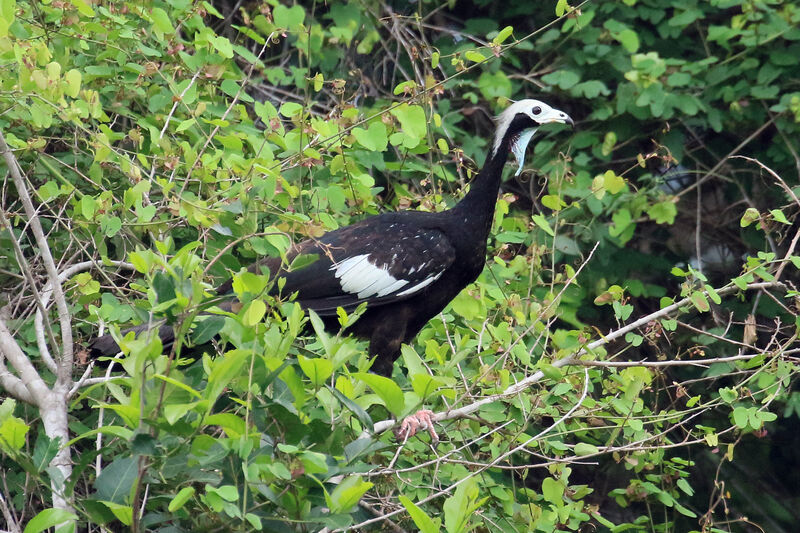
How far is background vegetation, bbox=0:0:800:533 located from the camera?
85.9 inches

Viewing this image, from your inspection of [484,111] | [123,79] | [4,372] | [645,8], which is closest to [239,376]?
[4,372]

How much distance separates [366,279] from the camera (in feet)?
12.6

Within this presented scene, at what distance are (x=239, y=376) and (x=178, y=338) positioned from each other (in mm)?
194

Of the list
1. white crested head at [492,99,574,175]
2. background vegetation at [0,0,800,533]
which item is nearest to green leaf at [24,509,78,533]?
background vegetation at [0,0,800,533]

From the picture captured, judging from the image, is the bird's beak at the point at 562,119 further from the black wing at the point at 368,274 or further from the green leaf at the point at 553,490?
the green leaf at the point at 553,490

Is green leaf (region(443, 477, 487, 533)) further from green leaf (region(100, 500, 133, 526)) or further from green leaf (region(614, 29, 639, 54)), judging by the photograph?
green leaf (region(614, 29, 639, 54))

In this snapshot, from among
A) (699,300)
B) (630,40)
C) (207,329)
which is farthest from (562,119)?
(207,329)

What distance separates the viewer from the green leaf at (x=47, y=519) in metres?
2.01

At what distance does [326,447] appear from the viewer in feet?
7.47

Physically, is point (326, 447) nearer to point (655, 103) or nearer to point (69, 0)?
point (69, 0)

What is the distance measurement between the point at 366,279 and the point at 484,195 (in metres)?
0.56

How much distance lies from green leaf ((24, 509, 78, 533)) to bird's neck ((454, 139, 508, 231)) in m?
2.17

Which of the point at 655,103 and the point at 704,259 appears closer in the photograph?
the point at 655,103

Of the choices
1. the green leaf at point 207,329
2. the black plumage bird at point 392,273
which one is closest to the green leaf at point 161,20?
the black plumage bird at point 392,273
